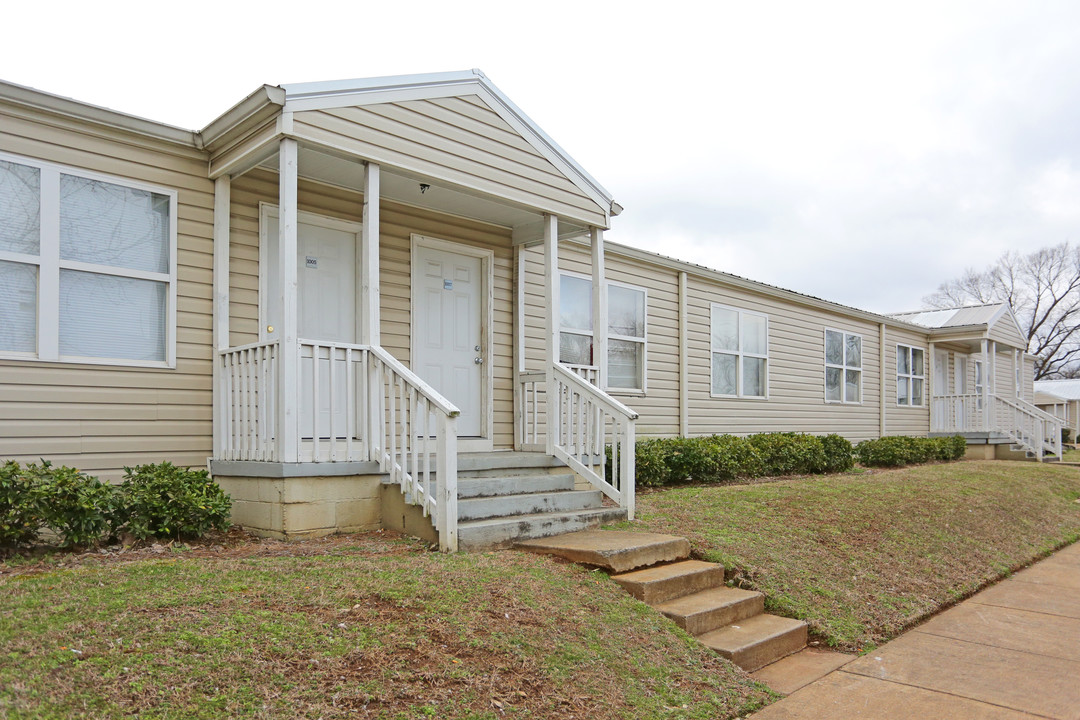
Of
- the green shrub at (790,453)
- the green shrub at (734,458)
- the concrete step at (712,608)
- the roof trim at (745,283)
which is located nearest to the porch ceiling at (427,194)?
the roof trim at (745,283)

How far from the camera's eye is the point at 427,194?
736cm

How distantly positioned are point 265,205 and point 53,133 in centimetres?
160

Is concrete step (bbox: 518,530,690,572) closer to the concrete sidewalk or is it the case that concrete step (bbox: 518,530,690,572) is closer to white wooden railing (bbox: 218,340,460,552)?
white wooden railing (bbox: 218,340,460,552)

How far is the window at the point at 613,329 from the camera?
1005 cm

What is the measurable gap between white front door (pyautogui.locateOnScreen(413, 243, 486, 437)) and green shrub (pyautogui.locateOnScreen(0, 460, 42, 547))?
3.59 m

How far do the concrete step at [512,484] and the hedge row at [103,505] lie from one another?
69.2 inches

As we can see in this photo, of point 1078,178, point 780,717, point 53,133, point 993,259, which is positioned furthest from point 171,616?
point 993,259

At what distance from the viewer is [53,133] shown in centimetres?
569

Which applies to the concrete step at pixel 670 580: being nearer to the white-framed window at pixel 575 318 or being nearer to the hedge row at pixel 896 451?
the white-framed window at pixel 575 318

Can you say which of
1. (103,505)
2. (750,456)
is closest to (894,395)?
(750,456)

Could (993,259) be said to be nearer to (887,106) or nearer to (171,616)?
(887,106)

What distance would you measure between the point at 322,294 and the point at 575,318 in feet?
13.1

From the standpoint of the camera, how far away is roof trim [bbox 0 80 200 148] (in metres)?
5.48

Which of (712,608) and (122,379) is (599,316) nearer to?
(712,608)
